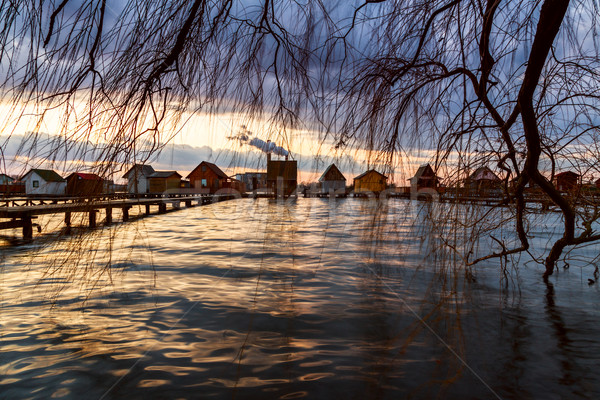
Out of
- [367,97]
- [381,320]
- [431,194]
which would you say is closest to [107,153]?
[367,97]

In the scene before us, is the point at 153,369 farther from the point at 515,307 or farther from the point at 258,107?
the point at 515,307

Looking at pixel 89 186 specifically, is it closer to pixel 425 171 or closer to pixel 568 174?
pixel 425 171

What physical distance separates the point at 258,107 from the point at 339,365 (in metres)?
2.53

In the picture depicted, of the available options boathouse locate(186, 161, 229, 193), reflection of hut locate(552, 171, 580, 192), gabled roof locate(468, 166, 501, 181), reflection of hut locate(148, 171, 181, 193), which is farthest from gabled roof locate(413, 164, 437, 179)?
reflection of hut locate(148, 171, 181, 193)

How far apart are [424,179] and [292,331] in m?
2.37

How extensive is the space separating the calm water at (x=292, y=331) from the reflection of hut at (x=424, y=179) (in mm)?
304

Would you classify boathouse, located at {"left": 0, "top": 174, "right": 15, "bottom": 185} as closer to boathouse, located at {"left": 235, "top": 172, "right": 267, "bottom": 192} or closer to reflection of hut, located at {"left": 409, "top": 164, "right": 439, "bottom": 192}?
boathouse, located at {"left": 235, "top": 172, "right": 267, "bottom": 192}

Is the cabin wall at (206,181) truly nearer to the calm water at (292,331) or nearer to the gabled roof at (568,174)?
the calm water at (292,331)

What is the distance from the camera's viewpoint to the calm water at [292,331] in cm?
321

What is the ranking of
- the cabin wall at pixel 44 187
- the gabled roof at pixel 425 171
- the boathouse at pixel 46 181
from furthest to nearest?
the gabled roof at pixel 425 171, the boathouse at pixel 46 181, the cabin wall at pixel 44 187

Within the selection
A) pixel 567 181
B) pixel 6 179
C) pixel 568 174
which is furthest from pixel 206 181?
pixel 6 179

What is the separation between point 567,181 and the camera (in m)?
4.70

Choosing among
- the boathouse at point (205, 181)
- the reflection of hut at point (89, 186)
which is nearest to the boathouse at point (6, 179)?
the reflection of hut at point (89, 186)

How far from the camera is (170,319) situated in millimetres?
4812
